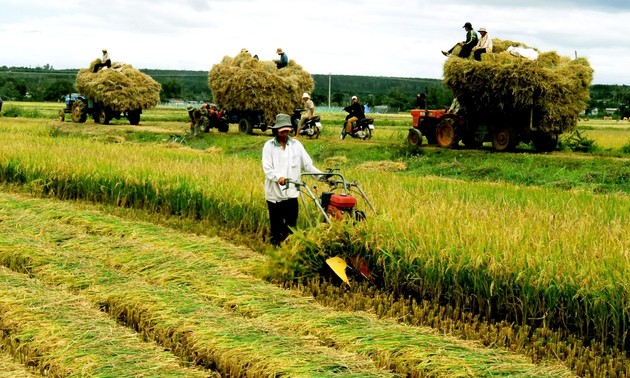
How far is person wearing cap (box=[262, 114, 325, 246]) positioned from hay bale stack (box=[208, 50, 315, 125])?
14511 millimetres

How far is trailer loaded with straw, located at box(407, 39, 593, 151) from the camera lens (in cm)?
1677

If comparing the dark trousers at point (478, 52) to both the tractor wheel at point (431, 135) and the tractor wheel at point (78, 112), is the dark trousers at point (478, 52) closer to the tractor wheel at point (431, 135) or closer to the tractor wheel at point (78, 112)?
A: the tractor wheel at point (431, 135)

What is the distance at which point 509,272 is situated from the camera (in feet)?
22.0

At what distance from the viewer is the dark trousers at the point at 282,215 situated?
8.81 meters

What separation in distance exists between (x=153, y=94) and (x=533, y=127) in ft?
46.1

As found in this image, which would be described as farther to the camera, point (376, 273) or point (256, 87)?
point (256, 87)

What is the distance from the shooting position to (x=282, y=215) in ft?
29.1

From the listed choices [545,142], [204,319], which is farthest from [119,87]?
[204,319]

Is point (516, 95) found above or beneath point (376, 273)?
above

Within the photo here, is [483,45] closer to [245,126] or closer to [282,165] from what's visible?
[245,126]

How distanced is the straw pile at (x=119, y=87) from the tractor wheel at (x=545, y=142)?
13.5m

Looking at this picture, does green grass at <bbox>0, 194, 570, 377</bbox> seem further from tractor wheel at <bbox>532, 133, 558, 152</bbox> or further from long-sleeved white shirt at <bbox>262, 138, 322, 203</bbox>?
tractor wheel at <bbox>532, 133, 558, 152</bbox>

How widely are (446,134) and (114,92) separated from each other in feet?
38.4

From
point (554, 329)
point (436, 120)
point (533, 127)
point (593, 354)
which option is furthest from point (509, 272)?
point (436, 120)
